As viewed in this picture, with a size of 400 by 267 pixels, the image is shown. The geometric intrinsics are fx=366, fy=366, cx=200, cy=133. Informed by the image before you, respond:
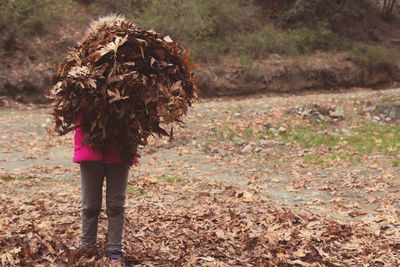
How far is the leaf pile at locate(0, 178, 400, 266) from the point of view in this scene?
11.3 feet

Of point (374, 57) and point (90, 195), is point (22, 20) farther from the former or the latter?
point (374, 57)

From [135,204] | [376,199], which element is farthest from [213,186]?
[376,199]

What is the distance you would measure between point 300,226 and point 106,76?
285 cm

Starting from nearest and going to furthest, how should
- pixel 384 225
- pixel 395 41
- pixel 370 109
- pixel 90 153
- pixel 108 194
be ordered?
pixel 90 153
pixel 108 194
pixel 384 225
pixel 370 109
pixel 395 41

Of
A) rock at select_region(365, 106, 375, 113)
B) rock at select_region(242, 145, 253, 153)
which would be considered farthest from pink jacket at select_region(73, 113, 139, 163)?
rock at select_region(365, 106, 375, 113)

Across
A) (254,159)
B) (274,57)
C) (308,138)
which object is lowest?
(254,159)

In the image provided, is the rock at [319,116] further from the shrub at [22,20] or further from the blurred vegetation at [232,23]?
the shrub at [22,20]

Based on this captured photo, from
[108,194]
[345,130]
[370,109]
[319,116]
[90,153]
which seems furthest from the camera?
Result: [370,109]

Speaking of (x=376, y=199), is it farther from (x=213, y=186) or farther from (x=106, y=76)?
(x=106, y=76)

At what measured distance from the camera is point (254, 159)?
8.49 metres

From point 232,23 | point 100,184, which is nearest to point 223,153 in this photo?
point 100,184

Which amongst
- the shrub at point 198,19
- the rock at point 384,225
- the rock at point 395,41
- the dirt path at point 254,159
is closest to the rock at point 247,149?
the dirt path at point 254,159

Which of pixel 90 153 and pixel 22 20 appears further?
pixel 22 20

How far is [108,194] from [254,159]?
576 centimetres
